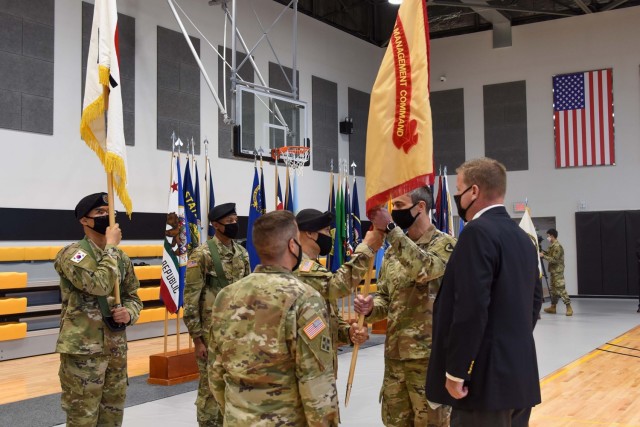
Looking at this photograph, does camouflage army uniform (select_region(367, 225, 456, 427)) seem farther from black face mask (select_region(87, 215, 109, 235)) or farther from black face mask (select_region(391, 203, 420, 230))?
black face mask (select_region(87, 215, 109, 235))

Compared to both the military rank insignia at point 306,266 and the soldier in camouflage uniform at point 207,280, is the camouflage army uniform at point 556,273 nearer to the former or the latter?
the soldier in camouflage uniform at point 207,280

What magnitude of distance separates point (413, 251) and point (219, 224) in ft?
7.25

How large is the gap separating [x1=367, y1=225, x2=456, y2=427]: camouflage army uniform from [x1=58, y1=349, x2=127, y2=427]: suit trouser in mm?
1458

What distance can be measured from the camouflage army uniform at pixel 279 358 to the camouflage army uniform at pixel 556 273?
34.6 feet

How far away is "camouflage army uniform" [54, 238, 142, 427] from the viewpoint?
3.45 metres

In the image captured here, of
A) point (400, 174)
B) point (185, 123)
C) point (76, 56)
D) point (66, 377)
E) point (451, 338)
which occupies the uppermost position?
point (76, 56)

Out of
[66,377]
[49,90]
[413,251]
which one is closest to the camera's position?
[413,251]

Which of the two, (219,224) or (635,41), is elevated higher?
(635,41)

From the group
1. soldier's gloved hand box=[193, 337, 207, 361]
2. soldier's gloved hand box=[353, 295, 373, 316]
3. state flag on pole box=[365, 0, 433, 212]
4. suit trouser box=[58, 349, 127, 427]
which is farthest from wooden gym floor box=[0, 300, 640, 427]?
state flag on pole box=[365, 0, 433, 212]

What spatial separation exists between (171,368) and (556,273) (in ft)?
26.5

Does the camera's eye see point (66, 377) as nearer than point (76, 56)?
Yes

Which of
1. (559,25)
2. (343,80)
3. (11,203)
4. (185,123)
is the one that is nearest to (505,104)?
(559,25)

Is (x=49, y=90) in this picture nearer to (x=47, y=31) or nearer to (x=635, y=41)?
(x=47, y=31)

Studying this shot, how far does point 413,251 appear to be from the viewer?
2.95 m
